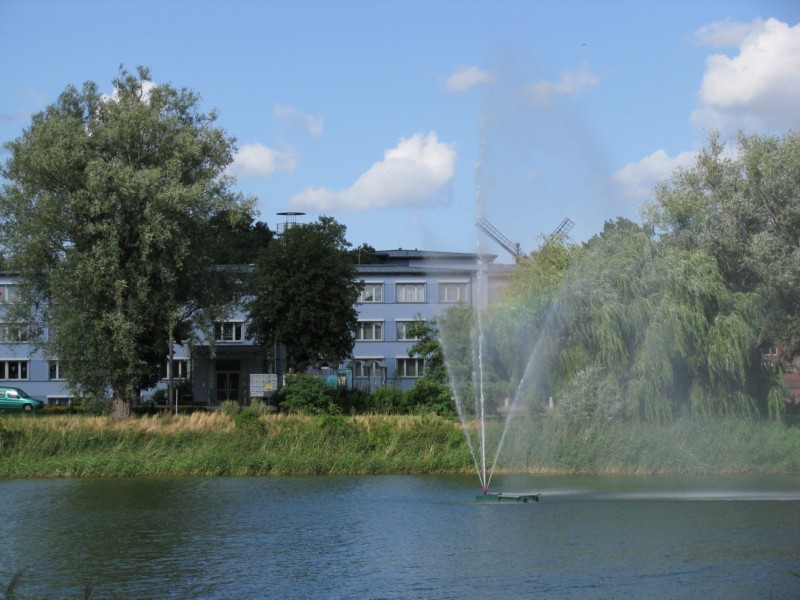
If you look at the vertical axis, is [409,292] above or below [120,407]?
above

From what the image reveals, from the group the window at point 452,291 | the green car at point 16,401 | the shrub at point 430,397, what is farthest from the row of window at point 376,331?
the shrub at point 430,397

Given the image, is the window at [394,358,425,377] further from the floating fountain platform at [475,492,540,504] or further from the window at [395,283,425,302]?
the floating fountain platform at [475,492,540,504]

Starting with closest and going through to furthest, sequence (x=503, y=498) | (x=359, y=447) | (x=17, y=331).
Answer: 1. (x=503, y=498)
2. (x=359, y=447)
3. (x=17, y=331)

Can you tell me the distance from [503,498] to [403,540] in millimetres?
5656

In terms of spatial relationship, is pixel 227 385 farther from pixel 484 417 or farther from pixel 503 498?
pixel 503 498

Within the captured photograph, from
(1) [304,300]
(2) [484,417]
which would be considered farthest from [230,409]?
(1) [304,300]

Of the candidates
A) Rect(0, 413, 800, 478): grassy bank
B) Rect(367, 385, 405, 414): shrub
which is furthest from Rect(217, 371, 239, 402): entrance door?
Rect(0, 413, 800, 478): grassy bank

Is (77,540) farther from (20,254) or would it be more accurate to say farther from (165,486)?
(20,254)

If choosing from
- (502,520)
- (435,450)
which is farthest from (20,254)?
(502,520)

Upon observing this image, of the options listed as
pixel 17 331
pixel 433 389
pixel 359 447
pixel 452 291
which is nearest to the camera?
pixel 359 447

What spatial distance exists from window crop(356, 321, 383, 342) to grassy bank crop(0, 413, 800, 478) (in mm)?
47715

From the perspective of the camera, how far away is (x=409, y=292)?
89562 millimetres

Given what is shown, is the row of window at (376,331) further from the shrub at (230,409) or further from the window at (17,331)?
the shrub at (230,409)

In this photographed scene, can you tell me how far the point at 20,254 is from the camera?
161 feet
